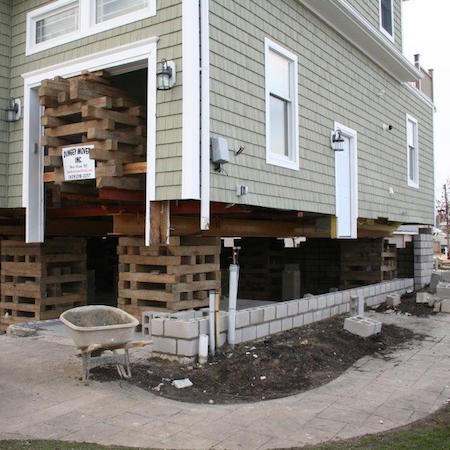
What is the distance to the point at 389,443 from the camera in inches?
171

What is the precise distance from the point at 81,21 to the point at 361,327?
250 inches

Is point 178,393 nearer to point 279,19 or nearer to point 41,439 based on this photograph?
point 41,439

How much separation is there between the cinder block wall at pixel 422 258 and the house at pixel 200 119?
4339 millimetres

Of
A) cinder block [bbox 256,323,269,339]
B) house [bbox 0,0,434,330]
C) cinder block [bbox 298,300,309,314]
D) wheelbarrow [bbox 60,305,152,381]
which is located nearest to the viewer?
wheelbarrow [bbox 60,305,152,381]

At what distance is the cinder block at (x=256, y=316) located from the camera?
7660 mm

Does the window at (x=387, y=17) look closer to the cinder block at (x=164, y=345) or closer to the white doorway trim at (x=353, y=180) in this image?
the white doorway trim at (x=353, y=180)

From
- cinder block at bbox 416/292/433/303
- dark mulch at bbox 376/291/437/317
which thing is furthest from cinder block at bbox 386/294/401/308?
cinder block at bbox 416/292/433/303

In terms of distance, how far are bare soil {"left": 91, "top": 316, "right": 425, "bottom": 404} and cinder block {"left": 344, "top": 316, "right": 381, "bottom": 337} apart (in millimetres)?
313

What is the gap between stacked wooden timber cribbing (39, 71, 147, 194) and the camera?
283 inches

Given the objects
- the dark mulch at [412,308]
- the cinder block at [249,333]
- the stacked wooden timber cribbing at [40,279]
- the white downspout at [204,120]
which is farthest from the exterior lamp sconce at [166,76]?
the dark mulch at [412,308]

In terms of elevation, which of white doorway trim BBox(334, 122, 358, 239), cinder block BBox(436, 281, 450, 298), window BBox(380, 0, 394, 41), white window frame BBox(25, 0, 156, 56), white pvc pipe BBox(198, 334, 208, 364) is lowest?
white pvc pipe BBox(198, 334, 208, 364)

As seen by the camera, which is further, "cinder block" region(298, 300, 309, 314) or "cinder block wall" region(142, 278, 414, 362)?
"cinder block" region(298, 300, 309, 314)

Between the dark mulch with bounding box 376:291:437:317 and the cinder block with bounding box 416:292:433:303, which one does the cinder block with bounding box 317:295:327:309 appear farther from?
the cinder block with bounding box 416:292:433:303

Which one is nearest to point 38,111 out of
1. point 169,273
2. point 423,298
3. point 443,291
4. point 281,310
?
point 169,273
